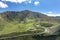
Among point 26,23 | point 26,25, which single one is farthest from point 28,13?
point 26,25

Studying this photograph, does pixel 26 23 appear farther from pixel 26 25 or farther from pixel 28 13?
pixel 26 25

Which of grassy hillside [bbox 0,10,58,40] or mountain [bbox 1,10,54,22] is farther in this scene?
mountain [bbox 1,10,54,22]

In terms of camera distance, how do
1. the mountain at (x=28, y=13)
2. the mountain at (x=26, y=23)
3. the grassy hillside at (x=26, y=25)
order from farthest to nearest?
the mountain at (x=28, y=13) → the mountain at (x=26, y=23) → the grassy hillside at (x=26, y=25)

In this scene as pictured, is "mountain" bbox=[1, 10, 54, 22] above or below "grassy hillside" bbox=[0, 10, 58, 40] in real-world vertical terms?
above

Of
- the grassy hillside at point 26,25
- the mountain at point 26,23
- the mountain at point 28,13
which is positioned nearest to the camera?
the grassy hillside at point 26,25

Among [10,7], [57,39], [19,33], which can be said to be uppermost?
[10,7]

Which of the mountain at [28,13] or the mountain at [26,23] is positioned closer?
the mountain at [26,23]

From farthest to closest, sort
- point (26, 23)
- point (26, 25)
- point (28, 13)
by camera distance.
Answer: point (28, 13) < point (26, 23) < point (26, 25)

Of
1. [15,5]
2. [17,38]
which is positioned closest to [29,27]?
[17,38]

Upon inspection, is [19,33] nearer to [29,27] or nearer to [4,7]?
[29,27]

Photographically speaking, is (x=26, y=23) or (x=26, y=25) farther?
(x=26, y=23)

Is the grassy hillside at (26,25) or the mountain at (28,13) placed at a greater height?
the mountain at (28,13)
